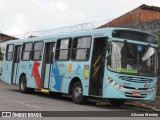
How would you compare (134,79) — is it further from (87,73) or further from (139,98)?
(87,73)

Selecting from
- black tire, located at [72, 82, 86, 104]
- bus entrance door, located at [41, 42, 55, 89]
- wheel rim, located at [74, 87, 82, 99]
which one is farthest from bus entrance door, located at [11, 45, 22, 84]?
wheel rim, located at [74, 87, 82, 99]

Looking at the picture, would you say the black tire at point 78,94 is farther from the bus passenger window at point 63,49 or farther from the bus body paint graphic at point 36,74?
the bus body paint graphic at point 36,74

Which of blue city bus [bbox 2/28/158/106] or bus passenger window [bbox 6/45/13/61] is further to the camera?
bus passenger window [bbox 6/45/13/61]

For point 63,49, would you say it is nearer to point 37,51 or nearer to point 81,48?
point 81,48

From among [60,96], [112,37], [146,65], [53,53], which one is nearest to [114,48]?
[112,37]

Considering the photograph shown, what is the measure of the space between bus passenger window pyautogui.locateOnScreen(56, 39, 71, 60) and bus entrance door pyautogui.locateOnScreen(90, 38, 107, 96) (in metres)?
2.28

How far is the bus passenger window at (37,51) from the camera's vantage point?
892 inches

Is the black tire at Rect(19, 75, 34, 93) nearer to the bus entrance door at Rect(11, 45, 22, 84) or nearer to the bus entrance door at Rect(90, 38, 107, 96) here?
the bus entrance door at Rect(11, 45, 22, 84)

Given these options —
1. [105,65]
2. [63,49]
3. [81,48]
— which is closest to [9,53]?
[63,49]

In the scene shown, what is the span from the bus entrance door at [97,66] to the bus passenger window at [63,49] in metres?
2.28

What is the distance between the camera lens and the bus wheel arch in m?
18.3

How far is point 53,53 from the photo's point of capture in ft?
69.8

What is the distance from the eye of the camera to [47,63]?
21.8m

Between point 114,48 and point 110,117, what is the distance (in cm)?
374
